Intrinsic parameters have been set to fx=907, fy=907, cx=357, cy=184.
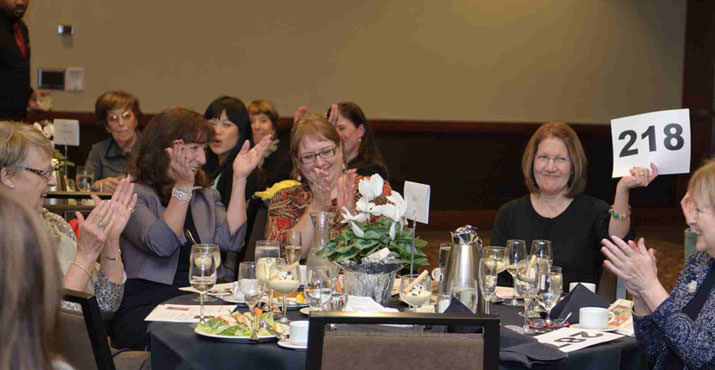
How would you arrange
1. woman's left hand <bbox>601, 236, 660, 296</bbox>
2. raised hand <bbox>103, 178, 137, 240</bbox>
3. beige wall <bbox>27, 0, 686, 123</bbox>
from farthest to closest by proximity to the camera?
beige wall <bbox>27, 0, 686, 123</bbox>
raised hand <bbox>103, 178, 137, 240</bbox>
woman's left hand <bbox>601, 236, 660, 296</bbox>

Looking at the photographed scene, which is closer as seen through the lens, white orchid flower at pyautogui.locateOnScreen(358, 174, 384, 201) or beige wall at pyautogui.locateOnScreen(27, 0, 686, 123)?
white orchid flower at pyautogui.locateOnScreen(358, 174, 384, 201)

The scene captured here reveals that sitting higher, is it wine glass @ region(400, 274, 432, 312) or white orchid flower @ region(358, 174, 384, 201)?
white orchid flower @ region(358, 174, 384, 201)

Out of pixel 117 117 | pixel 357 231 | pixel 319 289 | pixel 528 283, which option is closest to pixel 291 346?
pixel 319 289

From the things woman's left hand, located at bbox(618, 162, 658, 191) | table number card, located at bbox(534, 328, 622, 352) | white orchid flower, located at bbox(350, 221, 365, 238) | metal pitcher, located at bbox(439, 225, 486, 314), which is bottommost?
table number card, located at bbox(534, 328, 622, 352)

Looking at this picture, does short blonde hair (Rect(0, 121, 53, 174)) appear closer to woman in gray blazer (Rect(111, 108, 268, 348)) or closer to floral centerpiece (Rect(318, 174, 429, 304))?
woman in gray blazer (Rect(111, 108, 268, 348))

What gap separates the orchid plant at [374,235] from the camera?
2781 mm

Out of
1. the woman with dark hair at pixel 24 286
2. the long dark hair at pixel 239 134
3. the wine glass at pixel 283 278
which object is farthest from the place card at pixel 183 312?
the long dark hair at pixel 239 134

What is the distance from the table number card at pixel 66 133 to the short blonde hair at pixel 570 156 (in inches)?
130

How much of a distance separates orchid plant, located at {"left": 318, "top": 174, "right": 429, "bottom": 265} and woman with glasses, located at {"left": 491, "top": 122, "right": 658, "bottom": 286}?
1250 millimetres

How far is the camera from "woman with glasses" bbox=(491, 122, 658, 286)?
386 centimetres

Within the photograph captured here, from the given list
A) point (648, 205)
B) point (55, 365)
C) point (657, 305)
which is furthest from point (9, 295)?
point (648, 205)

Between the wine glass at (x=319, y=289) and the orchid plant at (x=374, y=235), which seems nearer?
the wine glass at (x=319, y=289)

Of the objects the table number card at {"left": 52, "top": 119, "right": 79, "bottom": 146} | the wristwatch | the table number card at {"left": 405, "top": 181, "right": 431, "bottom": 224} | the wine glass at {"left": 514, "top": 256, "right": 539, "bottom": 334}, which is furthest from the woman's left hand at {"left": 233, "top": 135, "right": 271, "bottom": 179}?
A: the table number card at {"left": 52, "top": 119, "right": 79, "bottom": 146}

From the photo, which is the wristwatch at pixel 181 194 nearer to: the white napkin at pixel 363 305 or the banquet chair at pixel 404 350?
the white napkin at pixel 363 305
